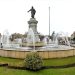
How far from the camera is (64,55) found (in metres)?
16.8

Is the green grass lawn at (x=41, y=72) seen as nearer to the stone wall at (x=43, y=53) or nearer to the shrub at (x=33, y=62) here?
the shrub at (x=33, y=62)

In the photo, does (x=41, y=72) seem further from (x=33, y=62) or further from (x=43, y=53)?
(x=43, y=53)

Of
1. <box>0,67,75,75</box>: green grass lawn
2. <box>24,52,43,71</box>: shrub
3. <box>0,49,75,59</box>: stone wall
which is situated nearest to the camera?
<box>0,67,75,75</box>: green grass lawn

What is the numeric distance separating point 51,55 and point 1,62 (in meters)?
3.86

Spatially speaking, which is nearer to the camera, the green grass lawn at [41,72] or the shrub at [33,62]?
the green grass lawn at [41,72]

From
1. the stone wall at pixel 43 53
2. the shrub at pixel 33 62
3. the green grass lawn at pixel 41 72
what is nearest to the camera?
the green grass lawn at pixel 41 72

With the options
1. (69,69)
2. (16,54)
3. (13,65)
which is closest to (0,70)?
(13,65)

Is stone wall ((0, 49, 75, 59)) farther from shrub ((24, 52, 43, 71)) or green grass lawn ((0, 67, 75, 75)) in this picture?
green grass lawn ((0, 67, 75, 75))

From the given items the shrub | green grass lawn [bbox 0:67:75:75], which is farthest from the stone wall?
green grass lawn [bbox 0:67:75:75]

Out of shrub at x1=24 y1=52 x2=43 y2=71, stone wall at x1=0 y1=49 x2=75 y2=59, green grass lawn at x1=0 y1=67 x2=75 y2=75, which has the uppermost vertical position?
stone wall at x1=0 y1=49 x2=75 y2=59


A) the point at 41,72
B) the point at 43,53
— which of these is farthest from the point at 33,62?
the point at 43,53

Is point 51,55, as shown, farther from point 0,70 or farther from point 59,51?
point 0,70

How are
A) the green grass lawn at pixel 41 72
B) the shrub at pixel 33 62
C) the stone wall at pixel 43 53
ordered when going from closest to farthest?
the green grass lawn at pixel 41 72, the shrub at pixel 33 62, the stone wall at pixel 43 53

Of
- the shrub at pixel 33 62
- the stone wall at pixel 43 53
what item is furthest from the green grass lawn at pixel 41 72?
the stone wall at pixel 43 53
